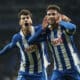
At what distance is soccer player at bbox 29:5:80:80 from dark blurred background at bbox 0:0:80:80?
998 cm

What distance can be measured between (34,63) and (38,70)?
0.42 ft

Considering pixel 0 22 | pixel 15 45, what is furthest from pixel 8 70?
pixel 15 45

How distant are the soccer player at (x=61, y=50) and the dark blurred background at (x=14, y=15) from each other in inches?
393

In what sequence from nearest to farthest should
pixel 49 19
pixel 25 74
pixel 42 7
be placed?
pixel 49 19, pixel 25 74, pixel 42 7

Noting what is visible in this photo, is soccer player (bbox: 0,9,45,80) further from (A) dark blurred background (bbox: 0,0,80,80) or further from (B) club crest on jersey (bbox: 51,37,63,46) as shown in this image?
(A) dark blurred background (bbox: 0,0,80,80)

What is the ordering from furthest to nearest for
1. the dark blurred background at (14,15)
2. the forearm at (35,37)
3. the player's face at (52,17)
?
1. the dark blurred background at (14,15)
2. the forearm at (35,37)
3. the player's face at (52,17)

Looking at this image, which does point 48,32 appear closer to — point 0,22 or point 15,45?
point 15,45

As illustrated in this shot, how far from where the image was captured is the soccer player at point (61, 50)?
26.3 ft

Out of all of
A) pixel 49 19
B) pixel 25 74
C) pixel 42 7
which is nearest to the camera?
pixel 49 19

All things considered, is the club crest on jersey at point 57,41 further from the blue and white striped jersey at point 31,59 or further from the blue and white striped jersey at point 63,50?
the blue and white striped jersey at point 31,59

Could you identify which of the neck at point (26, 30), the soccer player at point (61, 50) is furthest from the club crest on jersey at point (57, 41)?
the neck at point (26, 30)

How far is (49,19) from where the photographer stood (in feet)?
26.3

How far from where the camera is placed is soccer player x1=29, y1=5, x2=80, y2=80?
26.3ft

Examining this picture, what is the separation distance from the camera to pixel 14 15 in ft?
61.7
